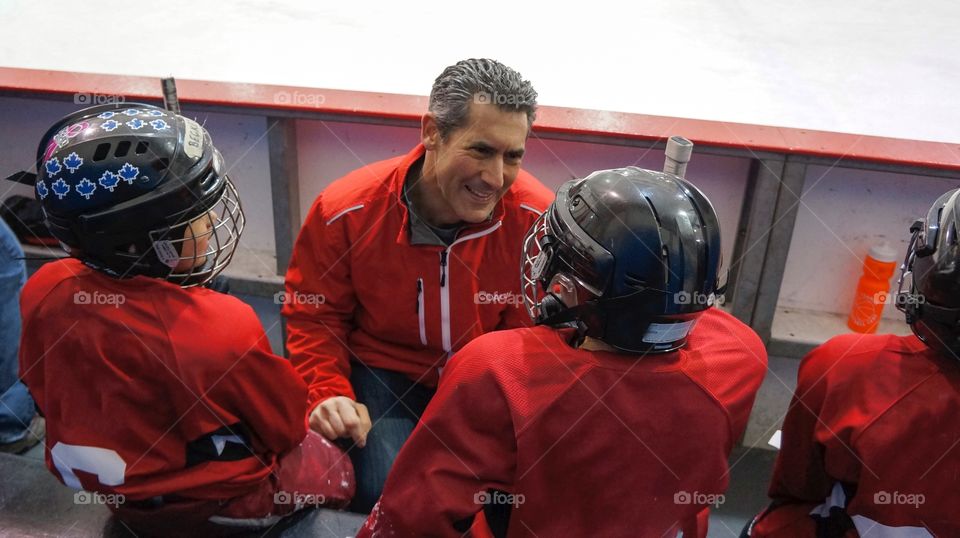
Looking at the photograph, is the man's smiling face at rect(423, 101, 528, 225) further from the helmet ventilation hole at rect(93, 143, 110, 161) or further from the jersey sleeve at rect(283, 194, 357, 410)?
the helmet ventilation hole at rect(93, 143, 110, 161)

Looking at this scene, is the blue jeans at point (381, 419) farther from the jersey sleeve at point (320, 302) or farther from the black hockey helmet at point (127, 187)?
the black hockey helmet at point (127, 187)

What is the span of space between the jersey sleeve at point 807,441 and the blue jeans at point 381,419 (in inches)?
29.8

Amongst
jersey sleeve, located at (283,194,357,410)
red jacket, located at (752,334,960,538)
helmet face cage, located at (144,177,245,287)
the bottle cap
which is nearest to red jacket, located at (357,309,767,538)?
red jacket, located at (752,334,960,538)

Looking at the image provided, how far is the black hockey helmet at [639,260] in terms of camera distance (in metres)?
0.93

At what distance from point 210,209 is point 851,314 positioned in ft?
6.28

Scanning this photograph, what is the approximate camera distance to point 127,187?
1069 mm

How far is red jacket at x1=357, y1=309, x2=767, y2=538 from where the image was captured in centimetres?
95

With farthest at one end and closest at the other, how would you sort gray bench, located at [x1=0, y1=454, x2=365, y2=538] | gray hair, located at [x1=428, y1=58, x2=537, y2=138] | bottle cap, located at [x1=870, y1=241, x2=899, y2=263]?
bottle cap, located at [x1=870, y1=241, x2=899, y2=263] → gray hair, located at [x1=428, y1=58, x2=537, y2=138] → gray bench, located at [x1=0, y1=454, x2=365, y2=538]

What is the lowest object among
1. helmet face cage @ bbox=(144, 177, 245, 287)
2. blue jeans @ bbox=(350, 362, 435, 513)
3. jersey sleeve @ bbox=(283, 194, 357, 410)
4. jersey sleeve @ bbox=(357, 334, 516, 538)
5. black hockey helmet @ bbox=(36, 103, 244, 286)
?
blue jeans @ bbox=(350, 362, 435, 513)

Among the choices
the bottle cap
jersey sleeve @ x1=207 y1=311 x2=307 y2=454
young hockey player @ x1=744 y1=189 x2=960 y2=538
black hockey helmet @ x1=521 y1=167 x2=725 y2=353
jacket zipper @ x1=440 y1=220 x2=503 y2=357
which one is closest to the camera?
black hockey helmet @ x1=521 y1=167 x2=725 y2=353

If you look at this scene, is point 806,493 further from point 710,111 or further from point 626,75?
point 626,75

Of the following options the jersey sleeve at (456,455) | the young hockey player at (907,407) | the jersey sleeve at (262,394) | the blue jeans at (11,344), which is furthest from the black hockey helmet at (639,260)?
the blue jeans at (11,344)

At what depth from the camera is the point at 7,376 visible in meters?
1.74

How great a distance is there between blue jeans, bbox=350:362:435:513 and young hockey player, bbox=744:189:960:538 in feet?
Answer: 2.79
